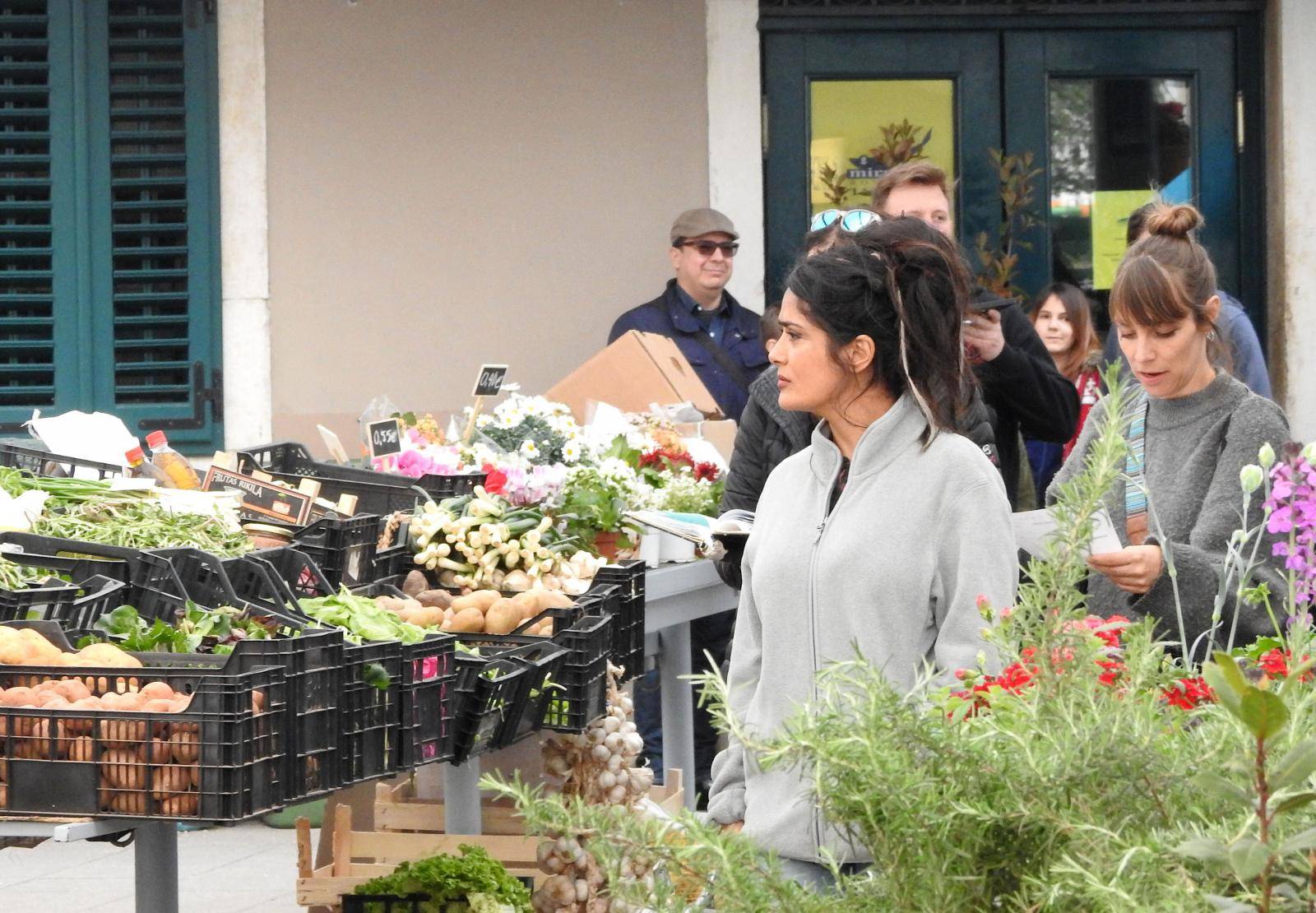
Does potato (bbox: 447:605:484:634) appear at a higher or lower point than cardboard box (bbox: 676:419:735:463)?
lower

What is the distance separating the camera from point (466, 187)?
24.4 ft

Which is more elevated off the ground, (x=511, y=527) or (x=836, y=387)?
(x=836, y=387)

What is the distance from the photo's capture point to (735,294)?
7445 millimetres

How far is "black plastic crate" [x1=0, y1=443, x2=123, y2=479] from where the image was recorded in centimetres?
466

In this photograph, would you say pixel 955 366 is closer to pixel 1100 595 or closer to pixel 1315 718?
pixel 1100 595

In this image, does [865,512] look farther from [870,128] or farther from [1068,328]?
[870,128]

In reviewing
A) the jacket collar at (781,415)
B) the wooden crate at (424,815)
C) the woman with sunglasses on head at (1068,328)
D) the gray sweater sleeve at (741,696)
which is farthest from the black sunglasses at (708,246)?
the gray sweater sleeve at (741,696)

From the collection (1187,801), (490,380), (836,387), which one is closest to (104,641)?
(836,387)

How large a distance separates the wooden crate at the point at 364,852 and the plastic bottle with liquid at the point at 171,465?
1.48 metres

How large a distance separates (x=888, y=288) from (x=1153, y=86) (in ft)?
18.2

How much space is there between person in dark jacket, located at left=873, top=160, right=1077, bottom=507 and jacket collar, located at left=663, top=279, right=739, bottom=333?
2.48 meters

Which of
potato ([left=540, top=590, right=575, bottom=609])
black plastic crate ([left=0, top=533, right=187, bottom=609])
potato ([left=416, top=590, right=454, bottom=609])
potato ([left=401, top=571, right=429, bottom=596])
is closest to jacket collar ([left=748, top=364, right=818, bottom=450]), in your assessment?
potato ([left=540, top=590, right=575, bottom=609])

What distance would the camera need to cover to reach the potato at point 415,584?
440cm

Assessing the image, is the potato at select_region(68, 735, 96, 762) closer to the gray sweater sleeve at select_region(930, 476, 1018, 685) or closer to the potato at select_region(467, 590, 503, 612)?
the gray sweater sleeve at select_region(930, 476, 1018, 685)
